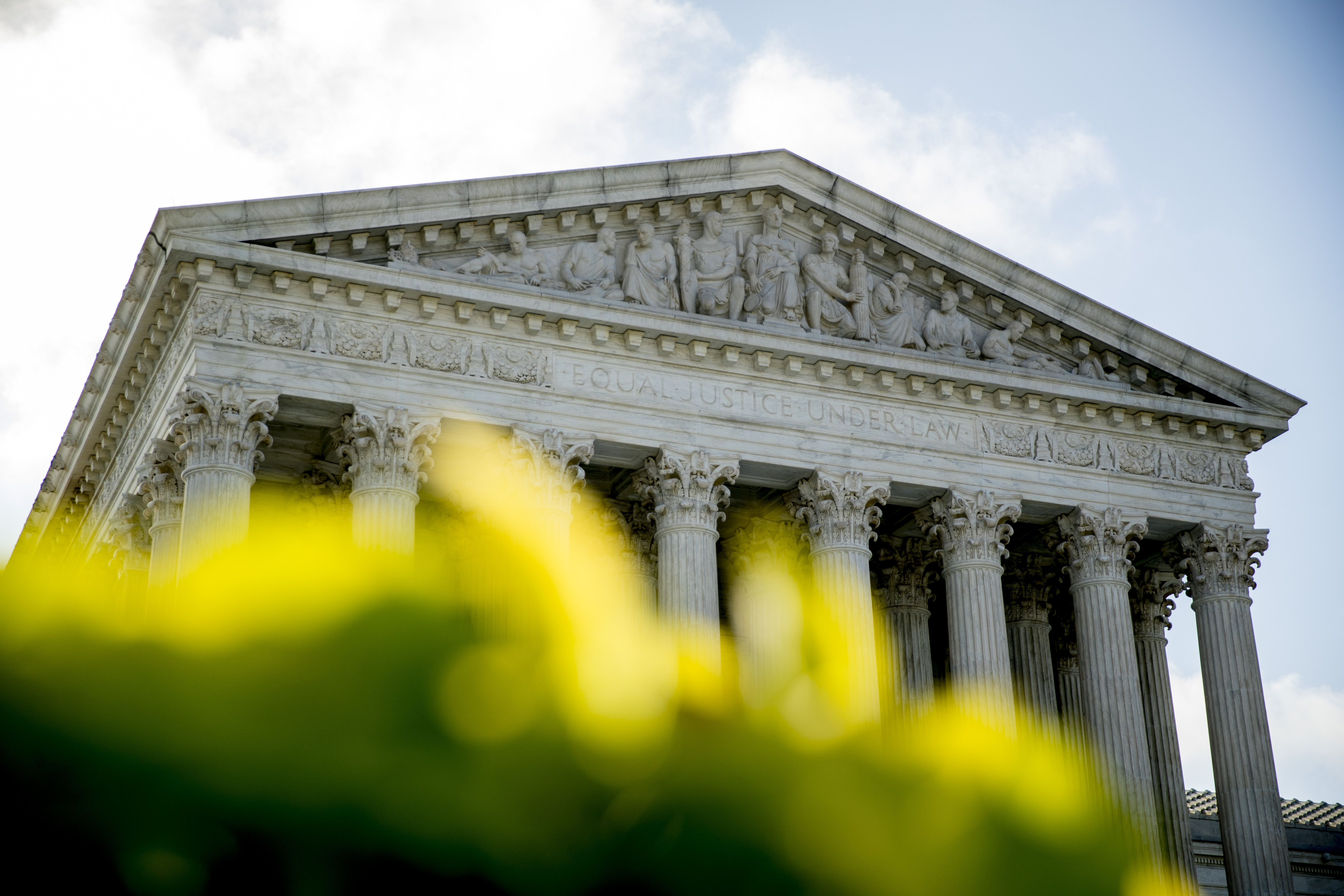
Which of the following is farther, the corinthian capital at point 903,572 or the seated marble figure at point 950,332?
the corinthian capital at point 903,572

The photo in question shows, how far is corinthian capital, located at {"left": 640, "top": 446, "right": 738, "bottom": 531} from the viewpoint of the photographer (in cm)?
2966

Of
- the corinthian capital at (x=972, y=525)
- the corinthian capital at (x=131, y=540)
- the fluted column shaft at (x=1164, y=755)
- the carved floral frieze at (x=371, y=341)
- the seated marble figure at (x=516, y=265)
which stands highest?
the seated marble figure at (x=516, y=265)

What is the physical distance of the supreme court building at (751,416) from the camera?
27.5 meters

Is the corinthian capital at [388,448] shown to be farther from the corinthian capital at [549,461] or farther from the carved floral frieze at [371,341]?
the corinthian capital at [549,461]

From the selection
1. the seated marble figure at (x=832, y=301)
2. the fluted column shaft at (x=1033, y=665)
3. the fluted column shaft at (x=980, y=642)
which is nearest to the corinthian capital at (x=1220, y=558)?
the fluted column shaft at (x=1033, y=665)

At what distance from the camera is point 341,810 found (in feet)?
36.7

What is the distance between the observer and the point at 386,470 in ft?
89.9

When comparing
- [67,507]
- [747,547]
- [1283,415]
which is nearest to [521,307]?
[747,547]

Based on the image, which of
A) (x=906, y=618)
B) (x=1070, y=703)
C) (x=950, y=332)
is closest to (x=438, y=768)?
(x=950, y=332)

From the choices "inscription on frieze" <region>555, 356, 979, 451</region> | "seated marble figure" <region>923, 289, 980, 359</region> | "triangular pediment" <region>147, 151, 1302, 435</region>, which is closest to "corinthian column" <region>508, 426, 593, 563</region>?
"inscription on frieze" <region>555, 356, 979, 451</region>

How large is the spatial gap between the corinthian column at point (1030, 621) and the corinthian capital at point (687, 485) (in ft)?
31.4

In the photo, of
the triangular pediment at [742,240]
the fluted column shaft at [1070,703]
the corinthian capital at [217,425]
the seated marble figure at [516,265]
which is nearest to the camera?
the corinthian capital at [217,425]

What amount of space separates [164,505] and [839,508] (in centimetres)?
Answer: 1265

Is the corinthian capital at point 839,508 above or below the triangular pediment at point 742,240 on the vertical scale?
below
